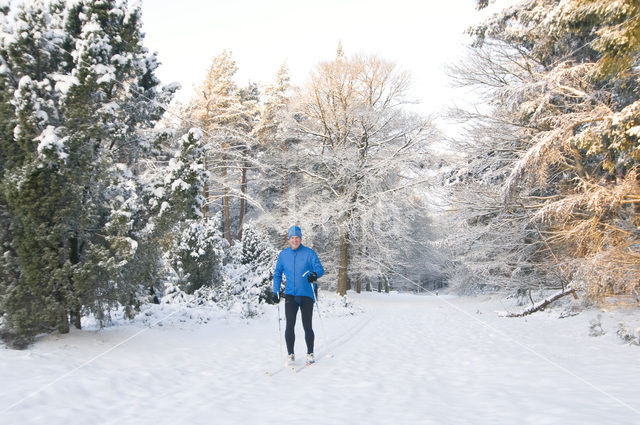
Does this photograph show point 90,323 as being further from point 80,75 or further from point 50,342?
point 80,75

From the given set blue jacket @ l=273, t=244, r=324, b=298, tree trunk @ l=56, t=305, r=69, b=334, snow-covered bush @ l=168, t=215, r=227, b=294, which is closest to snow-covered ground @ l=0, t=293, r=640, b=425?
tree trunk @ l=56, t=305, r=69, b=334

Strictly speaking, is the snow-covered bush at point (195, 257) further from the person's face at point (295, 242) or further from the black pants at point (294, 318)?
the black pants at point (294, 318)

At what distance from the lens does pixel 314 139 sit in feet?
58.5

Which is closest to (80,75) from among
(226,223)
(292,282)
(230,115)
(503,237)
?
(292,282)

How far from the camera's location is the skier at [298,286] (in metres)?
5.59

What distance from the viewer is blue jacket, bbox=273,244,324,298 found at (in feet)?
18.7

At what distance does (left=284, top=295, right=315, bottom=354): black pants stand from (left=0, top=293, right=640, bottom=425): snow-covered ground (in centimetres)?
39

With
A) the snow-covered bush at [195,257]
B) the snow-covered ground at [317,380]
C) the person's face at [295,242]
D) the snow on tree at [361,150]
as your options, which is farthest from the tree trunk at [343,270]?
the person's face at [295,242]

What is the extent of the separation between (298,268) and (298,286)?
0.87 ft

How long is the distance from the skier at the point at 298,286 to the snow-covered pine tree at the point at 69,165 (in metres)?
2.22

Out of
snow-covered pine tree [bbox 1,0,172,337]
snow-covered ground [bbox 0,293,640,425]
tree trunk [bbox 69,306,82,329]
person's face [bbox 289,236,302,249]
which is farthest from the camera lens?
person's face [bbox 289,236,302,249]

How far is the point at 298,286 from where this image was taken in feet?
18.7

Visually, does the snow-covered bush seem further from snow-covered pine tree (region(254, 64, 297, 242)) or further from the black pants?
snow-covered pine tree (region(254, 64, 297, 242))

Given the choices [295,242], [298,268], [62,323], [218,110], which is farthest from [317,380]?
[218,110]
